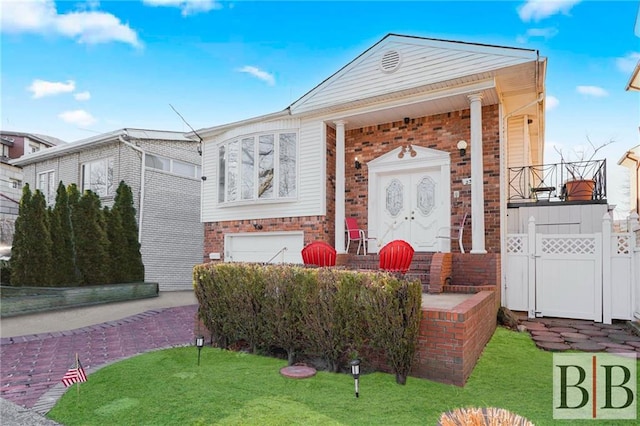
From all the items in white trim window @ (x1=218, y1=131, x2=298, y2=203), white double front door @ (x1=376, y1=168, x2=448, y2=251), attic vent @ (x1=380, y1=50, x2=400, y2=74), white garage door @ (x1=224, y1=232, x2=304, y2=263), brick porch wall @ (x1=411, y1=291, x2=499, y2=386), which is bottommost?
brick porch wall @ (x1=411, y1=291, x2=499, y2=386)

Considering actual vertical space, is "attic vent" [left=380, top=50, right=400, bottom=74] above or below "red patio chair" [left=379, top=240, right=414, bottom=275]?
above

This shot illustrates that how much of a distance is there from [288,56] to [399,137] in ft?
13.4

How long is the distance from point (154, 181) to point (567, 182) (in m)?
12.5

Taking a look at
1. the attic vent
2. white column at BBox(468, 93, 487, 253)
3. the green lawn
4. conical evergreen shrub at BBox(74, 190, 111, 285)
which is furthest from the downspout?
white column at BBox(468, 93, 487, 253)

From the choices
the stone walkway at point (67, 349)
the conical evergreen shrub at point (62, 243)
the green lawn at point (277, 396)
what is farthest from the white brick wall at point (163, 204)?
the green lawn at point (277, 396)

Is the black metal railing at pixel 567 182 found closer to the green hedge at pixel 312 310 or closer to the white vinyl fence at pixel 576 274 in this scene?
the white vinyl fence at pixel 576 274

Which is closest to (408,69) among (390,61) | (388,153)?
(390,61)

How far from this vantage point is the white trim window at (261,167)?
10.2 m

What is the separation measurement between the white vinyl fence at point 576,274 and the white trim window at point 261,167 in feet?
17.5

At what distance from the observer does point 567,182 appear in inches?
384

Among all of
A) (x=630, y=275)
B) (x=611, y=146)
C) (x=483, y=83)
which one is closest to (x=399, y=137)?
(x=483, y=83)

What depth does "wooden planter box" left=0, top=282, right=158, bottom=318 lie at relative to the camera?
8945mm

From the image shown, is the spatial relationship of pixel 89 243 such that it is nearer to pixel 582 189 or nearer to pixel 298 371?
pixel 298 371

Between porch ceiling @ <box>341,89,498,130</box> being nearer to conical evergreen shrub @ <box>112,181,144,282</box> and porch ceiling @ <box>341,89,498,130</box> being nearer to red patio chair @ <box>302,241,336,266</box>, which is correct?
red patio chair @ <box>302,241,336,266</box>
